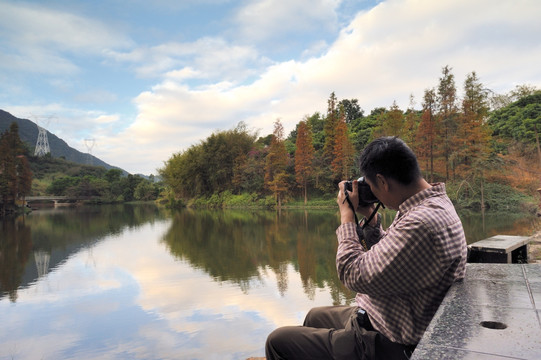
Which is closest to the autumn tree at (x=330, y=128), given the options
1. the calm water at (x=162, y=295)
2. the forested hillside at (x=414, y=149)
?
the forested hillside at (x=414, y=149)

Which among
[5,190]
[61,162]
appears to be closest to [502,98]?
[5,190]

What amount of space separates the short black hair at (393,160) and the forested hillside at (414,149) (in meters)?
14.8

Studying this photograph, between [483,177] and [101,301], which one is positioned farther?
[483,177]

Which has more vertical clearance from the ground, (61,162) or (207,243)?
(61,162)

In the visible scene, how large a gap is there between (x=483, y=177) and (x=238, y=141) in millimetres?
17828

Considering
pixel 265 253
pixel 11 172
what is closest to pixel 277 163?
pixel 265 253

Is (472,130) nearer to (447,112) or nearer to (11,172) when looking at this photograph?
(447,112)

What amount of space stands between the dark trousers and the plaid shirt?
41mm

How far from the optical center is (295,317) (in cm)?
368

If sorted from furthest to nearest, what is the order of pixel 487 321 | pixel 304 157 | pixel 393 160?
1. pixel 304 157
2. pixel 393 160
3. pixel 487 321

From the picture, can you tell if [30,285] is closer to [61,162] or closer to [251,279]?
[251,279]

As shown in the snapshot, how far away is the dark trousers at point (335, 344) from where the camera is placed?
111 centimetres

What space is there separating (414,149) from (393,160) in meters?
16.9

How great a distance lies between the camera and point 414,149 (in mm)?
16531
